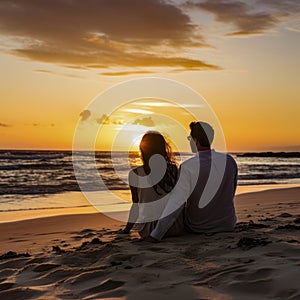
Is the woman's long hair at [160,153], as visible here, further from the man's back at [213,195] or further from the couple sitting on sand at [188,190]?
the man's back at [213,195]

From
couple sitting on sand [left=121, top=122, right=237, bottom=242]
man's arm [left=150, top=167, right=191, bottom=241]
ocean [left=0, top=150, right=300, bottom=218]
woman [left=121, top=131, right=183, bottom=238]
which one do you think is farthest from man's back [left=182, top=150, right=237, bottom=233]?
ocean [left=0, top=150, right=300, bottom=218]

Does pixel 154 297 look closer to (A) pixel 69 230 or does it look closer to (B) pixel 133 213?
(B) pixel 133 213

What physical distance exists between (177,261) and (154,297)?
36.6 inches

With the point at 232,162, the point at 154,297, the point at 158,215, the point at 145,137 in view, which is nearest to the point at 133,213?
the point at 158,215

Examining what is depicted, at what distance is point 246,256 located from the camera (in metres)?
4.16

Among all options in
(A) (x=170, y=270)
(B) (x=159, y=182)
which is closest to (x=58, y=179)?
(B) (x=159, y=182)

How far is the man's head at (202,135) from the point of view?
5383 mm

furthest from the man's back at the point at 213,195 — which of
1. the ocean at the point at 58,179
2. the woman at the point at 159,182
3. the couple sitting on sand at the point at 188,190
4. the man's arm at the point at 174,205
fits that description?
the ocean at the point at 58,179

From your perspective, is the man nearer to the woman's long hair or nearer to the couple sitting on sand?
the couple sitting on sand

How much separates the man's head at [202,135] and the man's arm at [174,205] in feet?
1.22

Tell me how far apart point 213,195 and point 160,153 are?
2.85 ft

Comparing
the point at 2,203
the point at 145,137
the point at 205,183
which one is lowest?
the point at 2,203

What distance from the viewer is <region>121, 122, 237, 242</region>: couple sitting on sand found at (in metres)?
5.34

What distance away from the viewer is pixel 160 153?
18.3 ft
